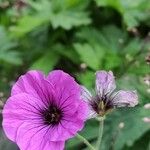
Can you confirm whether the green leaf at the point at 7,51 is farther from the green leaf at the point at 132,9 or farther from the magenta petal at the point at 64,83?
the magenta petal at the point at 64,83

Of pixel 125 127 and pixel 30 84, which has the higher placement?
pixel 30 84

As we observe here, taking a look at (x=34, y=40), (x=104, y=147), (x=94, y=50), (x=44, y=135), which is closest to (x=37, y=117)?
(x=44, y=135)

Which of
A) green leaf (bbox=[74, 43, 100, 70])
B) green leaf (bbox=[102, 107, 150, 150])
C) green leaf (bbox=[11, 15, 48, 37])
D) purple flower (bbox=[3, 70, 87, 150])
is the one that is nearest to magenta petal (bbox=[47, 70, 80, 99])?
purple flower (bbox=[3, 70, 87, 150])

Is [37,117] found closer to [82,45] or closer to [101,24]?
[82,45]

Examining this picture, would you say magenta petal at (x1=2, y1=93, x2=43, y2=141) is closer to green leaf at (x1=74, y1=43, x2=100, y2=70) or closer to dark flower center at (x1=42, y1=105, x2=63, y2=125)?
dark flower center at (x1=42, y1=105, x2=63, y2=125)

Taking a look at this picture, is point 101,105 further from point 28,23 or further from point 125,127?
point 28,23

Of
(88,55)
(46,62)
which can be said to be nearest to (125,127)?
(88,55)

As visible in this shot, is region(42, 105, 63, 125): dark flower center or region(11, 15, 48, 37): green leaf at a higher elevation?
region(42, 105, 63, 125): dark flower center

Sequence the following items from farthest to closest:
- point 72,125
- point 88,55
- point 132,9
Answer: point 132,9
point 88,55
point 72,125

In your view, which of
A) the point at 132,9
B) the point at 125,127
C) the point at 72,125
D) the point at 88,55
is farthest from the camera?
the point at 132,9
